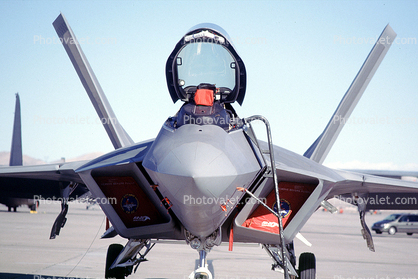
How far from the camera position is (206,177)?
9.70 ft

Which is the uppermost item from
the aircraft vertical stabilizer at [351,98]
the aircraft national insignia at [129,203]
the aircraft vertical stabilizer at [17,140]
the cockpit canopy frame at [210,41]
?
the aircraft vertical stabilizer at [17,140]

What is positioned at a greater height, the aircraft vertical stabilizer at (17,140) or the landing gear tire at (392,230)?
the aircraft vertical stabilizer at (17,140)

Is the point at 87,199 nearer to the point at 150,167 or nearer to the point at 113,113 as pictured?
the point at 113,113

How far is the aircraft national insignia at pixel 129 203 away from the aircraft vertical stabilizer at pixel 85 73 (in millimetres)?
2810

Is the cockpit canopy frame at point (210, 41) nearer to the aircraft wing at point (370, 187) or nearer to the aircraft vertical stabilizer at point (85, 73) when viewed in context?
the aircraft wing at point (370, 187)

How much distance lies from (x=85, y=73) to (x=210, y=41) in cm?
314

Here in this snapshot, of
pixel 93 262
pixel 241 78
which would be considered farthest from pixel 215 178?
pixel 93 262

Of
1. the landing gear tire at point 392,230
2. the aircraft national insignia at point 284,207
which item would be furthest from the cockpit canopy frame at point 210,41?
the landing gear tire at point 392,230

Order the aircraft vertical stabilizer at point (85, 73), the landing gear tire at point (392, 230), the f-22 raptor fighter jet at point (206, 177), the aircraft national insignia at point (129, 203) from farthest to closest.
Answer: the landing gear tire at point (392, 230) → the aircraft vertical stabilizer at point (85, 73) → the aircraft national insignia at point (129, 203) → the f-22 raptor fighter jet at point (206, 177)

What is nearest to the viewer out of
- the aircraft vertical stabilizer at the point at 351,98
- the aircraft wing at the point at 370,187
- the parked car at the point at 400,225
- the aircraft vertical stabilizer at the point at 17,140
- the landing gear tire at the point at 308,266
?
the aircraft wing at the point at 370,187

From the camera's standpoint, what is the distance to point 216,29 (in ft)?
15.0

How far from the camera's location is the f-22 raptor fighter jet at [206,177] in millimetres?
3186

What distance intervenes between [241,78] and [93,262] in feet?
22.5

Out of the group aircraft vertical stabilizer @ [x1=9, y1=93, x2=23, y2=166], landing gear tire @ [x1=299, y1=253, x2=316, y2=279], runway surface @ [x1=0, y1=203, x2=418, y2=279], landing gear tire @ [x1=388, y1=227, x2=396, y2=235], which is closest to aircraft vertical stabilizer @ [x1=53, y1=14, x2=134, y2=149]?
runway surface @ [x1=0, y1=203, x2=418, y2=279]
